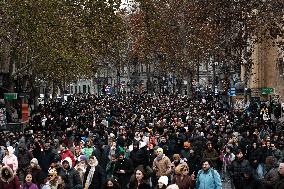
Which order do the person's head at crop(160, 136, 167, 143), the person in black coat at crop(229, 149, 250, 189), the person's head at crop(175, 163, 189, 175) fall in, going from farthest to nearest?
the person's head at crop(160, 136, 167, 143) < the person in black coat at crop(229, 149, 250, 189) < the person's head at crop(175, 163, 189, 175)

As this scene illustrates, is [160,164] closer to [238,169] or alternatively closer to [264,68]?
[238,169]

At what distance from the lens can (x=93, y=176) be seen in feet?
47.0

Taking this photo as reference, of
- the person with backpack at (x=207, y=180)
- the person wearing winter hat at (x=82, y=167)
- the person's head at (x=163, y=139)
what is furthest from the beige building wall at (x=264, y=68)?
the person with backpack at (x=207, y=180)

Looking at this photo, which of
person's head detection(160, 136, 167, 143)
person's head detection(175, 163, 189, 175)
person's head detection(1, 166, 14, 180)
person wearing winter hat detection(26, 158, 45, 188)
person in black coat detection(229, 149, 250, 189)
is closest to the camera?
person's head detection(1, 166, 14, 180)

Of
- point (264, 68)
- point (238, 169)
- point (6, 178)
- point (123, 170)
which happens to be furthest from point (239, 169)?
point (264, 68)

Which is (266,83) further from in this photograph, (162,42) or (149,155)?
(149,155)

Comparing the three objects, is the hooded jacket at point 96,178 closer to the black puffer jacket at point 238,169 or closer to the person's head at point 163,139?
the black puffer jacket at point 238,169

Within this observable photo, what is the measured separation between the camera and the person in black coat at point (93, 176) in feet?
46.8

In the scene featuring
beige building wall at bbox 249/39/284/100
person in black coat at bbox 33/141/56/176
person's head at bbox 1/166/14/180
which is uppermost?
beige building wall at bbox 249/39/284/100

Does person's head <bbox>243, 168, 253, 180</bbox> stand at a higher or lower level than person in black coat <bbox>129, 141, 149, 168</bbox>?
higher

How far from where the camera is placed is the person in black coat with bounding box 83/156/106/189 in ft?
46.8

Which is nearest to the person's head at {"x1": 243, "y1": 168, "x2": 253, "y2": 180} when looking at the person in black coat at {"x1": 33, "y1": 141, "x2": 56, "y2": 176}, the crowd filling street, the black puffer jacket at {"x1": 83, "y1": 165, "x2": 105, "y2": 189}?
the crowd filling street

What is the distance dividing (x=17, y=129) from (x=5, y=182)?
24173 millimetres

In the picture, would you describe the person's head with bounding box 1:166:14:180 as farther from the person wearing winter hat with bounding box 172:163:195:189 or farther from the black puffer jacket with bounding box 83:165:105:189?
the person wearing winter hat with bounding box 172:163:195:189
